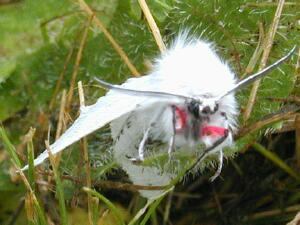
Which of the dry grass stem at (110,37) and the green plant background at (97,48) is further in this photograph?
the dry grass stem at (110,37)

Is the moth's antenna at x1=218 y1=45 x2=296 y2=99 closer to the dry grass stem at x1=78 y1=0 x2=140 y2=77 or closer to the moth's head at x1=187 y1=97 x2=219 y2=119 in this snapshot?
the moth's head at x1=187 y1=97 x2=219 y2=119

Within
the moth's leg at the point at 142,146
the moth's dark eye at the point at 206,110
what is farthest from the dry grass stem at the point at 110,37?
the moth's dark eye at the point at 206,110

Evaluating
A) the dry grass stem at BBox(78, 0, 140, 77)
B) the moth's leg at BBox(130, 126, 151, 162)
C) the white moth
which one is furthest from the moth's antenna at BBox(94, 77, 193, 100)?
the dry grass stem at BBox(78, 0, 140, 77)

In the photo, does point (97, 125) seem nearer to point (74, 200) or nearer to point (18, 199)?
point (74, 200)

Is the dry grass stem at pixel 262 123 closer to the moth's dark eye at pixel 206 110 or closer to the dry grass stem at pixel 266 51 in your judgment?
the dry grass stem at pixel 266 51

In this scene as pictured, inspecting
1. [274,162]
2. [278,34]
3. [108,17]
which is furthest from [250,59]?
[108,17]

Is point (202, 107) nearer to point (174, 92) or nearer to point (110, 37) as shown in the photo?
point (174, 92)

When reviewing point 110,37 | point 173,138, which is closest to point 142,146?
point 173,138
